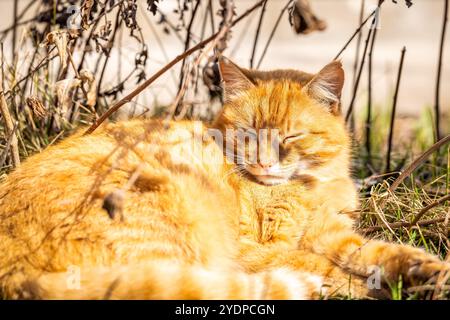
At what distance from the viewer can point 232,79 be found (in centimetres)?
290

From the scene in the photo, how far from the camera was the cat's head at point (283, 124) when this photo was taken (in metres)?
2.76

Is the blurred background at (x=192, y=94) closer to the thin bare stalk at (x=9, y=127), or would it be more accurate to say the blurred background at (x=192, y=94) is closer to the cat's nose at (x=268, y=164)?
the thin bare stalk at (x=9, y=127)

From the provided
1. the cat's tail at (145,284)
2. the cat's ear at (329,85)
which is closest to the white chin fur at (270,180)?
the cat's ear at (329,85)

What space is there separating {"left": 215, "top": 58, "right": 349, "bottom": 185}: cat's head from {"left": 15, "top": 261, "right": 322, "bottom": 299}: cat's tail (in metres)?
0.68

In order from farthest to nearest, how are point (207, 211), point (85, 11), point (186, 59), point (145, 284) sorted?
point (186, 59) → point (85, 11) → point (207, 211) → point (145, 284)

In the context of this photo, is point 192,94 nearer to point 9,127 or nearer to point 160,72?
point 9,127

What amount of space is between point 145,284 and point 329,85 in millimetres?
1243

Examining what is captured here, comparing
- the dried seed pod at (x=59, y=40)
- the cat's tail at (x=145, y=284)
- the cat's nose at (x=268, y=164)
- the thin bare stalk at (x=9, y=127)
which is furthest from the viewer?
the thin bare stalk at (x=9, y=127)

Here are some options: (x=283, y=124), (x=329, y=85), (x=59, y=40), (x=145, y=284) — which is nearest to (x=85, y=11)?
(x=59, y=40)

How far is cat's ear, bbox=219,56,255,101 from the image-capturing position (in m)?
2.86

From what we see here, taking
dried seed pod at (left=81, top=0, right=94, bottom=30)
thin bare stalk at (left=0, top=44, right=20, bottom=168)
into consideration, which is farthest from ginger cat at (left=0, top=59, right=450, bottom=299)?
dried seed pod at (left=81, top=0, right=94, bottom=30)

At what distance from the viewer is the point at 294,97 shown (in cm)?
286

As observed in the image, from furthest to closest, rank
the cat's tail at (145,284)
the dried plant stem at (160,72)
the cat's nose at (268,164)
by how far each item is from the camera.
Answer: the cat's nose at (268,164), the dried plant stem at (160,72), the cat's tail at (145,284)

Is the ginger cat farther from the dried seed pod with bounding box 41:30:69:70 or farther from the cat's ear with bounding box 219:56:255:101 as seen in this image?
the dried seed pod with bounding box 41:30:69:70
